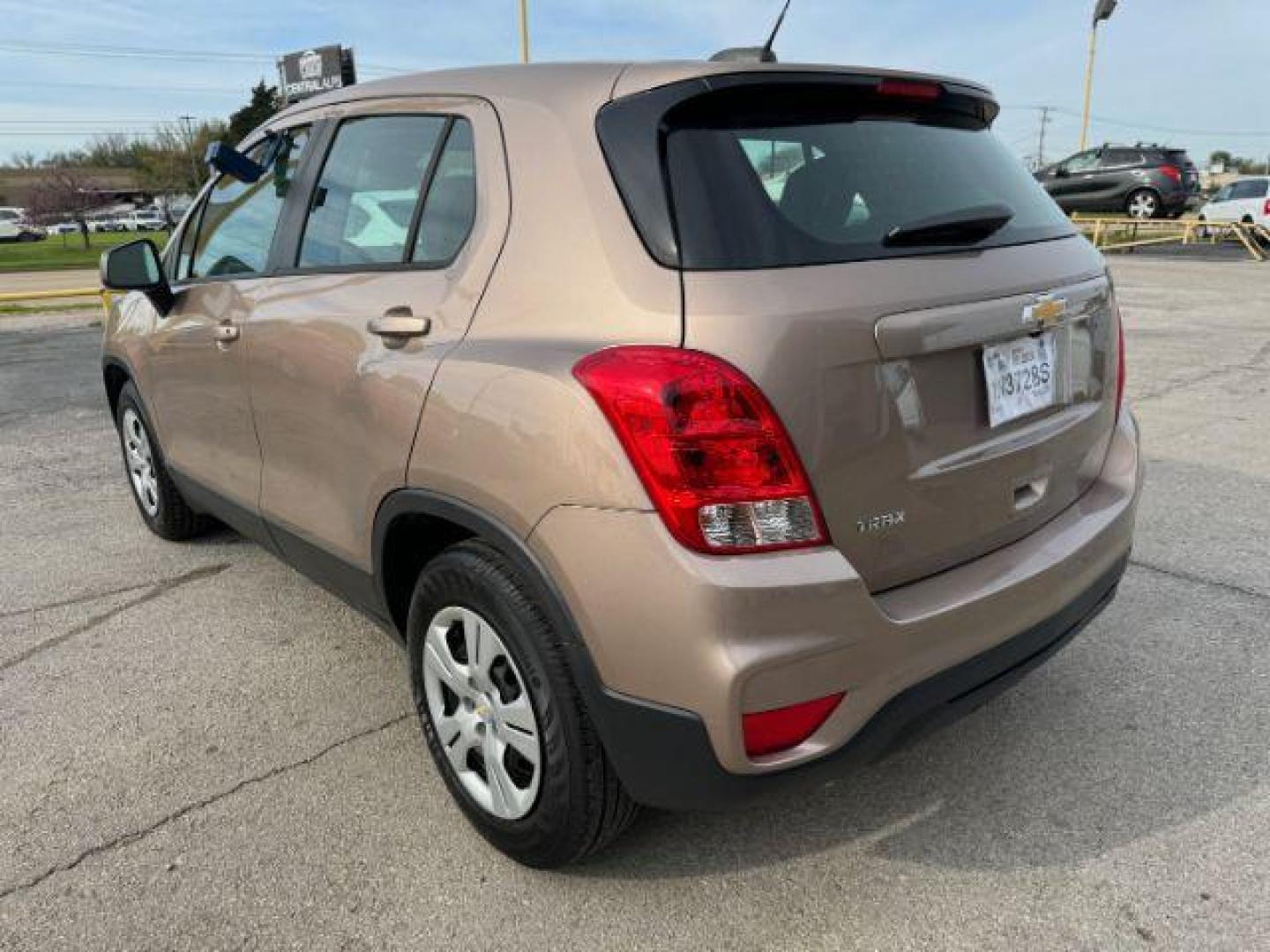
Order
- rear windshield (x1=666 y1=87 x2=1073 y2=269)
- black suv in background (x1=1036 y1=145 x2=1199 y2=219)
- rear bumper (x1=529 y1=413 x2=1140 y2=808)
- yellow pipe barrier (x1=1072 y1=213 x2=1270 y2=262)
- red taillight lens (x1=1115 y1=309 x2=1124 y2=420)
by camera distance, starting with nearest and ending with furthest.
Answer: rear bumper (x1=529 y1=413 x2=1140 y2=808) → rear windshield (x1=666 y1=87 x2=1073 y2=269) → red taillight lens (x1=1115 y1=309 x2=1124 y2=420) → yellow pipe barrier (x1=1072 y1=213 x2=1270 y2=262) → black suv in background (x1=1036 y1=145 x2=1199 y2=219)

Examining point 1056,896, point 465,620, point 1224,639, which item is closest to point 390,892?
point 465,620

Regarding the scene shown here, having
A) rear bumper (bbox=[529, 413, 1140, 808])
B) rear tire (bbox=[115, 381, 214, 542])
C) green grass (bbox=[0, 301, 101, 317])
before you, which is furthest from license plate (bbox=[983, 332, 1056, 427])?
green grass (bbox=[0, 301, 101, 317])

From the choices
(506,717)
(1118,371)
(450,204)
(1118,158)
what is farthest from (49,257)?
(1118,371)

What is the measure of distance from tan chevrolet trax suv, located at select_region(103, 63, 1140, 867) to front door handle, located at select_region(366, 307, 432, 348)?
0.4 inches

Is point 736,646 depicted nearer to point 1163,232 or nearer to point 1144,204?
point 1144,204

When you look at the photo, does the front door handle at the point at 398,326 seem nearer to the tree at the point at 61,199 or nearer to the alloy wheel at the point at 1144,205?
the alloy wheel at the point at 1144,205

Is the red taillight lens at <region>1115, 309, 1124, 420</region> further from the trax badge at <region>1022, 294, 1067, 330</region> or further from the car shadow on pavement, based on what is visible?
the car shadow on pavement

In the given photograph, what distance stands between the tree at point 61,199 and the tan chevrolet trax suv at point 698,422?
57450 millimetres

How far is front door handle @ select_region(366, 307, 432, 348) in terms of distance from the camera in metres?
2.26

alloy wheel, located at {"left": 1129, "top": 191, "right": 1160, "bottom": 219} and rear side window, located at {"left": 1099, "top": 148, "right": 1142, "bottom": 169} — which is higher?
rear side window, located at {"left": 1099, "top": 148, "right": 1142, "bottom": 169}

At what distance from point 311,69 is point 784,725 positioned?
3428cm

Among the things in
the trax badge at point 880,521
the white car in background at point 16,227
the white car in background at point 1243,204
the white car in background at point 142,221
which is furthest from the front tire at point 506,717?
the white car in background at point 142,221

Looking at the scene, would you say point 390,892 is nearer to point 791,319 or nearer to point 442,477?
point 442,477

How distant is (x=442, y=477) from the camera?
2.15 meters
